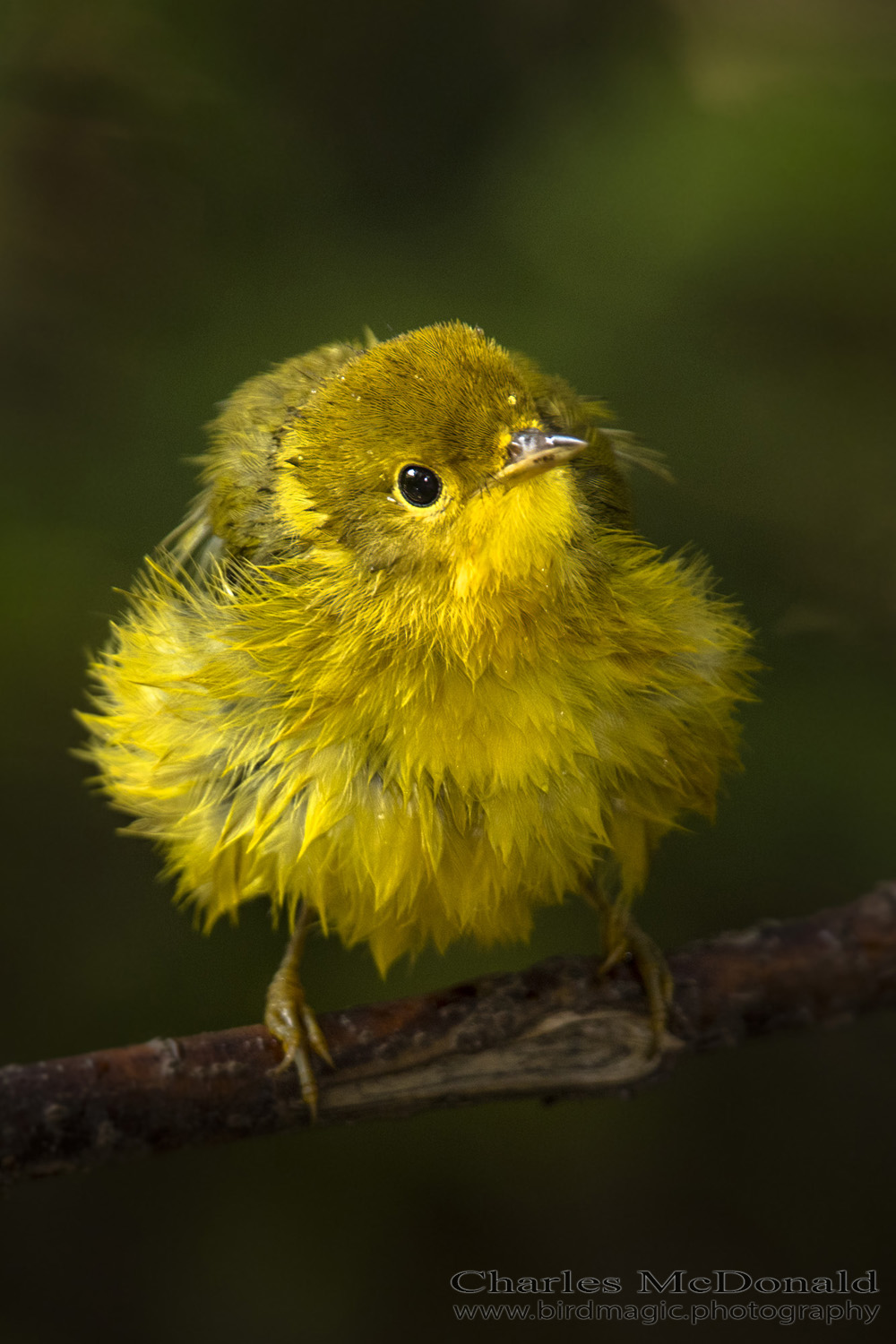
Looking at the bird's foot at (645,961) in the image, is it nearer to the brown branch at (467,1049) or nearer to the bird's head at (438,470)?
Result: the brown branch at (467,1049)

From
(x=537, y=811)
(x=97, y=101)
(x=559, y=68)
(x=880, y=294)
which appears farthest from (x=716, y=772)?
(x=97, y=101)

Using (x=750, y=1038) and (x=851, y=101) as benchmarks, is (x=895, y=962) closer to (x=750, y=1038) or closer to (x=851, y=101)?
(x=750, y=1038)

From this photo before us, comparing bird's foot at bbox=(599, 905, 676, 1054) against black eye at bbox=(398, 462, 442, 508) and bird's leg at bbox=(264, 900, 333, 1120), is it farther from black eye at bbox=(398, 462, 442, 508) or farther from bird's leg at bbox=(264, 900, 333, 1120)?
black eye at bbox=(398, 462, 442, 508)

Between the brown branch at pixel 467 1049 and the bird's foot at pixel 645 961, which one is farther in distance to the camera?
the bird's foot at pixel 645 961

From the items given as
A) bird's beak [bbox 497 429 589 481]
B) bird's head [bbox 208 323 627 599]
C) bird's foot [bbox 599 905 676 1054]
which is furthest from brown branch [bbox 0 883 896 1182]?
bird's beak [bbox 497 429 589 481]

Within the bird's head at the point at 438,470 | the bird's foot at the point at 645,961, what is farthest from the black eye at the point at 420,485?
the bird's foot at the point at 645,961

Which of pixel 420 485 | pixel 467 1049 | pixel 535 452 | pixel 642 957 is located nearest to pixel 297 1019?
pixel 467 1049
